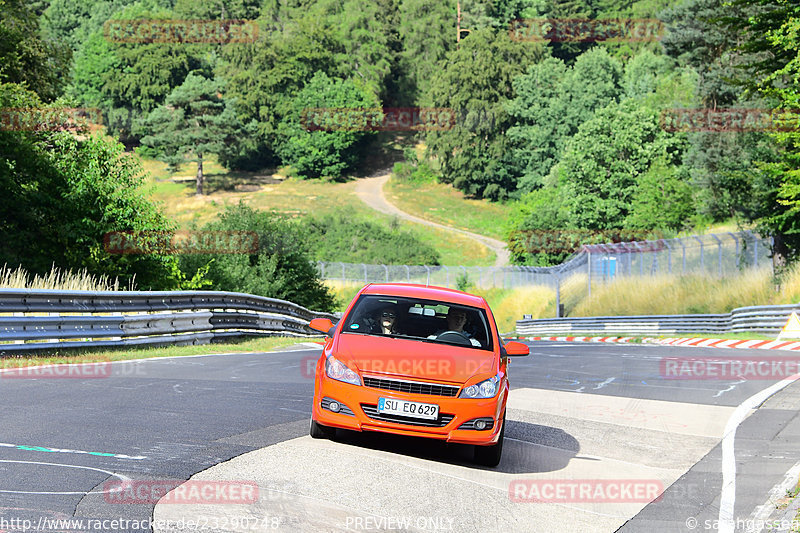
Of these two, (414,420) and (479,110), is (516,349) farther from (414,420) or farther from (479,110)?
(479,110)

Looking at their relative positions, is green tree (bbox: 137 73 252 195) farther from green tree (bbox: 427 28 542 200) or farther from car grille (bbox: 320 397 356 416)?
car grille (bbox: 320 397 356 416)

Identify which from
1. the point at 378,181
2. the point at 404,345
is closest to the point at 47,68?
the point at 404,345

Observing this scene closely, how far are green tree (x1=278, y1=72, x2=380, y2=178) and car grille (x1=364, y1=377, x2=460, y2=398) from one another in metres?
105

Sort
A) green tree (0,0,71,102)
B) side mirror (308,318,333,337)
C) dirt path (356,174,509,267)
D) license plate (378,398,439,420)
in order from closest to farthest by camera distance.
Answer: license plate (378,398,439,420) < side mirror (308,318,333,337) < green tree (0,0,71,102) < dirt path (356,174,509,267)

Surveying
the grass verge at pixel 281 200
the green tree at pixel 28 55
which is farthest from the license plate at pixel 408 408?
the grass verge at pixel 281 200

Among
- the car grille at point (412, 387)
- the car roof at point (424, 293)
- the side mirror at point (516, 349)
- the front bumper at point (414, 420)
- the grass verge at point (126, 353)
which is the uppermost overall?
the car roof at point (424, 293)

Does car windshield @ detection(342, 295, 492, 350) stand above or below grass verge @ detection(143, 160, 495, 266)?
above

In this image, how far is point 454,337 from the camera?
366 inches

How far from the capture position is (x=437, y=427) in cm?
824

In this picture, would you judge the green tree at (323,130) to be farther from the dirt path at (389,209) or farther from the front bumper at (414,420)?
the front bumper at (414,420)

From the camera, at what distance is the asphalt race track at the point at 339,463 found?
20.1 ft

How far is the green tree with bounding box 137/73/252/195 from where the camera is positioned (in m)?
105

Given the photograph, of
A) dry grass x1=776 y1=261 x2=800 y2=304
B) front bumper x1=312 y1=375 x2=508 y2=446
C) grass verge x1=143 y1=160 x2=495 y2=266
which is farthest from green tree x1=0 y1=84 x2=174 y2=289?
grass verge x1=143 y1=160 x2=495 y2=266

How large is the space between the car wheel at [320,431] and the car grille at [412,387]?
73cm
